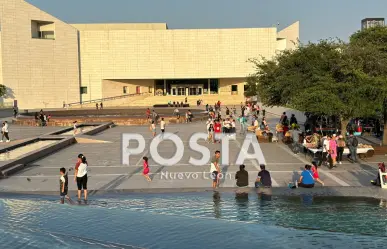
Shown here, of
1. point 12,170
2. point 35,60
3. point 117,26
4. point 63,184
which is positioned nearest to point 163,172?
point 63,184

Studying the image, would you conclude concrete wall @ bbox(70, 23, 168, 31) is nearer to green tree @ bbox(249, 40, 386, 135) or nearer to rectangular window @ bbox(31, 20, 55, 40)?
rectangular window @ bbox(31, 20, 55, 40)

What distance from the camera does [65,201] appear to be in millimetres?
10820

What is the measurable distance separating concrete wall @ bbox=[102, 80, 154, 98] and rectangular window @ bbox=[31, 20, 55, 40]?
12.5 metres

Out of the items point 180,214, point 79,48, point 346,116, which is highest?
point 79,48

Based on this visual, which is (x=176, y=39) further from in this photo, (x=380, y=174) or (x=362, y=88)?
(x=380, y=174)

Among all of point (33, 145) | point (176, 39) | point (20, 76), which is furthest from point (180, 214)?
point (176, 39)

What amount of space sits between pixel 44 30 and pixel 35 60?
6.07 metres

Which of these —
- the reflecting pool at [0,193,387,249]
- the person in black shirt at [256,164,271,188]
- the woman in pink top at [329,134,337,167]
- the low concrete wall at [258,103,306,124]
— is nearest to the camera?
the reflecting pool at [0,193,387,249]

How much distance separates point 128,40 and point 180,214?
7467 cm

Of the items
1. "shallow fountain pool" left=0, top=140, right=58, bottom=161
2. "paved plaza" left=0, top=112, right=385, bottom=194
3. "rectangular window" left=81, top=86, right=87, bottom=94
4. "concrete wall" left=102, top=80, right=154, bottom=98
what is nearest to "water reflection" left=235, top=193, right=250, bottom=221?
"paved plaza" left=0, top=112, right=385, bottom=194

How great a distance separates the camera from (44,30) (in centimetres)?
7612

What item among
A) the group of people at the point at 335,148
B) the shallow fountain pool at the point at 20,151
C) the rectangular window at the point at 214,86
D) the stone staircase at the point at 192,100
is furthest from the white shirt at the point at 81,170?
the rectangular window at the point at 214,86

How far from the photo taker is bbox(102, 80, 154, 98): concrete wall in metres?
83.0

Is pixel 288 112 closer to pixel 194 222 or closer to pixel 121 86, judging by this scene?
pixel 194 222
